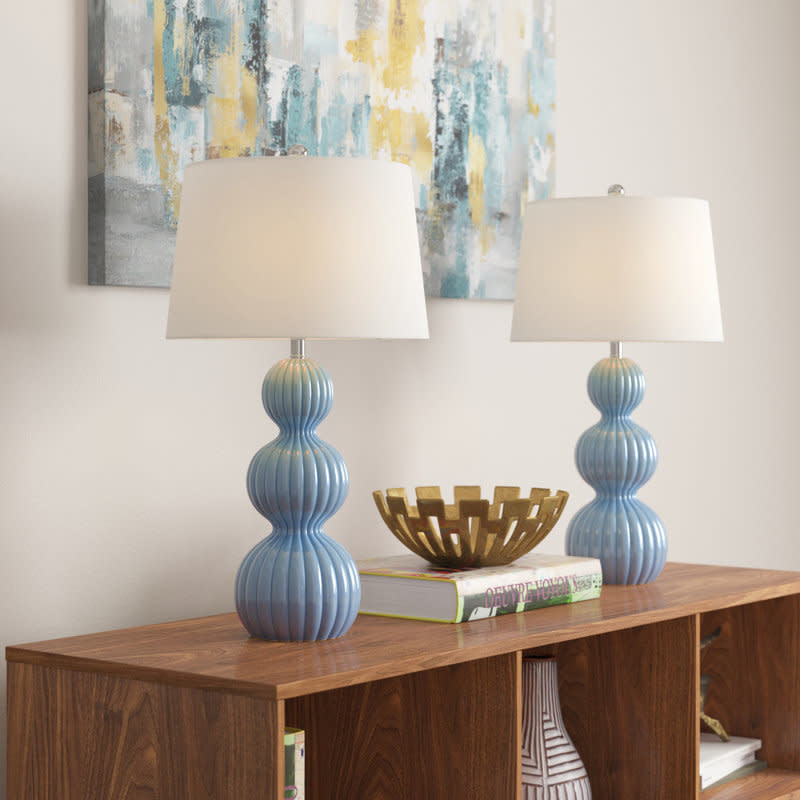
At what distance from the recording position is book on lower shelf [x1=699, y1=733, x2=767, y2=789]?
1.94 metres

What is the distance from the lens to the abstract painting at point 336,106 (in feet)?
5.52

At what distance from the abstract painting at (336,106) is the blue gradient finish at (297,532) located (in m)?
0.33

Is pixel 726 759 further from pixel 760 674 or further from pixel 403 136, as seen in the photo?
pixel 403 136

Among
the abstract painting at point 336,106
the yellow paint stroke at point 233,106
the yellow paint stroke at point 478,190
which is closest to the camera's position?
the abstract painting at point 336,106

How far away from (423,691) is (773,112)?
1.97 metres

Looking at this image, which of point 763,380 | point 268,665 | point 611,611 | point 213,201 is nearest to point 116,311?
point 213,201

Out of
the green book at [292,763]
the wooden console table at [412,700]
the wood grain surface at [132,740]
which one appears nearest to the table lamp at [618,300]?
the wooden console table at [412,700]

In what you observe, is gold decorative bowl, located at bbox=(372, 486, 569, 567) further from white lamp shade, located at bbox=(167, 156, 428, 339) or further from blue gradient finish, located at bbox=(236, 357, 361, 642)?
white lamp shade, located at bbox=(167, 156, 428, 339)

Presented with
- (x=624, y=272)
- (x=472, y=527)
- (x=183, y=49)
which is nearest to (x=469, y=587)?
(x=472, y=527)

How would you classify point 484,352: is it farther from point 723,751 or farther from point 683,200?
point 723,751

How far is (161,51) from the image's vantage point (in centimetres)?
172

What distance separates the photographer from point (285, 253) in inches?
56.9

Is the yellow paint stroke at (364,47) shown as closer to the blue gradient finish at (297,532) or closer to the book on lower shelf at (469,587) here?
the blue gradient finish at (297,532)

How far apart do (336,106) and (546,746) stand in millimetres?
990
